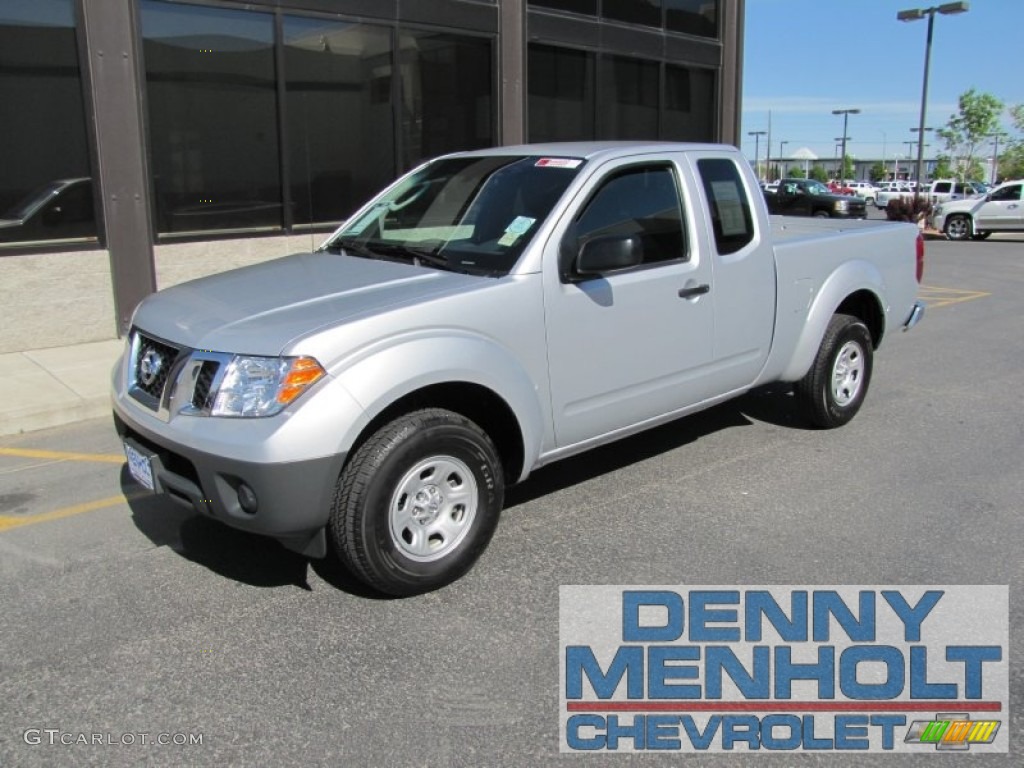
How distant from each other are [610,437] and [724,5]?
46.1 feet

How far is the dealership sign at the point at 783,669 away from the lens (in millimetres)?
2879

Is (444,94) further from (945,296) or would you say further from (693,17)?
(945,296)

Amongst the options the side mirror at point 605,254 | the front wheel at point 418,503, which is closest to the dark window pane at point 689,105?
the side mirror at point 605,254

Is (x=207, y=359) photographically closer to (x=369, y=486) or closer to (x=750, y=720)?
(x=369, y=486)

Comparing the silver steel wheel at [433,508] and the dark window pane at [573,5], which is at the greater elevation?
the dark window pane at [573,5]

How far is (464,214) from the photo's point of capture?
4512 millimetres

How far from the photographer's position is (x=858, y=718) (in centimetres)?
296

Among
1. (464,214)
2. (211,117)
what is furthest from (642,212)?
(211,117)

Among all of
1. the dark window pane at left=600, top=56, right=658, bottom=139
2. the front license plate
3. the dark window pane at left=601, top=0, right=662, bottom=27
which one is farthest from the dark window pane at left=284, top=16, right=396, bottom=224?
the front license plate

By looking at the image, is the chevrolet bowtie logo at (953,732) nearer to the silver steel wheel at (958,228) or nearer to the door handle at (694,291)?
the door handle at (694,291)

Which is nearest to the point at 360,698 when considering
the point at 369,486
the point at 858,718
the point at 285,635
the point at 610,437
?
the point at 285,635

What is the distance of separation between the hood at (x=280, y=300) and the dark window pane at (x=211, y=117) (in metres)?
5.93

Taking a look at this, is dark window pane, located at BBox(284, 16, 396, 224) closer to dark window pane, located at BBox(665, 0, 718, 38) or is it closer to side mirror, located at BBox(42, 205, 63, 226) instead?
side mirror, located at BBox(42, 205, 63, 226)

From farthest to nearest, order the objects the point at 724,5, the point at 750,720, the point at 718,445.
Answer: the point at 724,5 → the point at 718,445 → the point at 750,720
